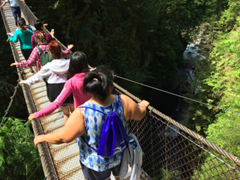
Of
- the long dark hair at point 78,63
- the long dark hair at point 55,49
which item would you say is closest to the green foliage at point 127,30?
the long dark hair at point 55,49

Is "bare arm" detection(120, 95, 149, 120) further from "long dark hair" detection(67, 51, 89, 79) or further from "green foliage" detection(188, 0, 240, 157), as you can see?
"green foliage" detection(188, 0, 240, 157)

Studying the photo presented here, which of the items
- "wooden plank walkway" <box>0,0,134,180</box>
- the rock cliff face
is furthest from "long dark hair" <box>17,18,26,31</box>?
the rock cliff face

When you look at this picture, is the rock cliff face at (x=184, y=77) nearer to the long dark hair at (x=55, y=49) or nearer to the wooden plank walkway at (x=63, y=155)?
the wooden plank walkway at (x=63, y=155)

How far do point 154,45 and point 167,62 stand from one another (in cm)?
249

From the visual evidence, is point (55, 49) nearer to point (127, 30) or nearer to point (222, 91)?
point (222, 91)

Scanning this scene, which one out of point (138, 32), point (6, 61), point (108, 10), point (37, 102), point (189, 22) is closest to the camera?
point (37, 102)

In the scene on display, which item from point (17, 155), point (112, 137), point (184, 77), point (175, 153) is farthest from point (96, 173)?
point (184, 77)

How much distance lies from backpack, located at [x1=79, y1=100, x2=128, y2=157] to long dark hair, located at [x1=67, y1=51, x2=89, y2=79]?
74 cm

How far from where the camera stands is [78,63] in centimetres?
157

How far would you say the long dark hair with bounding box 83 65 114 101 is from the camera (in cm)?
98

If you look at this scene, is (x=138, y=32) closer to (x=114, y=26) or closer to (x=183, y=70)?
(x=114, y=26)

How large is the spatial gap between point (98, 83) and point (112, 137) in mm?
401

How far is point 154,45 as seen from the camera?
17.2m

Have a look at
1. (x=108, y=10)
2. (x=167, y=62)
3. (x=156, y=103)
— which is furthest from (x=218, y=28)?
(x=108, y=10)
